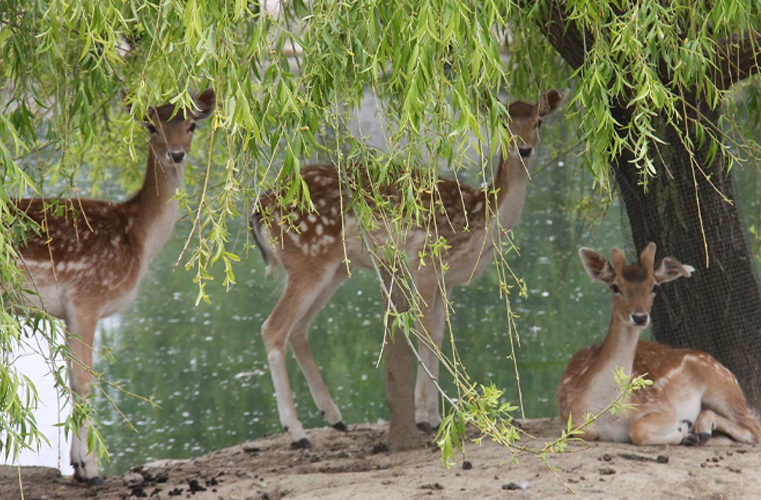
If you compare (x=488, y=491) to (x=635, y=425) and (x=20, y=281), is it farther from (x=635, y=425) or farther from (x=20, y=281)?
(x=20, y=281)

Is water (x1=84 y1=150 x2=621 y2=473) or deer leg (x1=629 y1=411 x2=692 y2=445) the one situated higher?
water (x1=84 y1=150 x2=621 y2=473)

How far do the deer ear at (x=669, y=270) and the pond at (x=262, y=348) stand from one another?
0.93 metres

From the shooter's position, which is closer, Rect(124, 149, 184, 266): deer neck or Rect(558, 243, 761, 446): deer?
Rect(558, 243, 761, 446): deer

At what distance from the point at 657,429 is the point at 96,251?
261 cm

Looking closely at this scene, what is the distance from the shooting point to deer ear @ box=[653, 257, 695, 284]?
4590 millimetres

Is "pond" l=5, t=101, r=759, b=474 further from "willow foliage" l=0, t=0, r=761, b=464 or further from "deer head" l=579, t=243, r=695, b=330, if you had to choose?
"willow foliage" l=0, t=0, r=761, b=464

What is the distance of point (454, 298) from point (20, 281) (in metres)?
6.53

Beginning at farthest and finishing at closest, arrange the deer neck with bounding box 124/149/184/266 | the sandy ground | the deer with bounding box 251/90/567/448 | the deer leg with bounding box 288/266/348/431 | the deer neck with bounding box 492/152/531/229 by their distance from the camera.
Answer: the deer leg with bounding box 288/266/348/431 → the deer neck with bounding box 492/152/531/229 → the deer with bounding box 251/90/567/448 → the deer neck with bounding box 124/149/184/266 → the sandy ground

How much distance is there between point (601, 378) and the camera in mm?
4641

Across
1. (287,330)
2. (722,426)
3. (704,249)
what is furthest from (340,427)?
(704,249)

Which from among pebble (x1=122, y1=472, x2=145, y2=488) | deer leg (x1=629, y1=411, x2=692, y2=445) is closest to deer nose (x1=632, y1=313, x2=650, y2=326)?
deer leg (x1=629, y1=411, x2=692, y2=445)

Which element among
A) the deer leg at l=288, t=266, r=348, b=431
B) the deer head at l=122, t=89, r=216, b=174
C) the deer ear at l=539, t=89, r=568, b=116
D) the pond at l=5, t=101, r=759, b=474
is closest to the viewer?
the deer head at l=122, t=89, r=216, b=174

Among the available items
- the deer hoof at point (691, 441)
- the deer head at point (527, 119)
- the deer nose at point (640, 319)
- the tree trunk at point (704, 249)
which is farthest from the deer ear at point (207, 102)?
the deer hoof at point (691, 441)

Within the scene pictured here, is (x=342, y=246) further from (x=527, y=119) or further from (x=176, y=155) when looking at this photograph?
(x=527, y=119)
